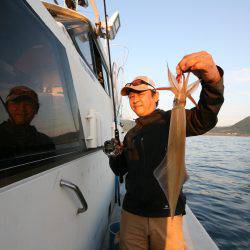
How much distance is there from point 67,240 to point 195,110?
146cm

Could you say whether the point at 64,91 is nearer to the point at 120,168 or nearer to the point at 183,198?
the point at 120,168

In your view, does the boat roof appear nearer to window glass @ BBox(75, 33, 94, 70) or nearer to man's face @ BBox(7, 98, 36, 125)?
window glass @ BBox(75, 33, 94, 70)

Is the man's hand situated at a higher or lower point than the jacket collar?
higher

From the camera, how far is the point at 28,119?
5.35ft

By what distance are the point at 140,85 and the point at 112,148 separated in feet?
2.31

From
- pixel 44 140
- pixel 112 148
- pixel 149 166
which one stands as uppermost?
pixel 44 140

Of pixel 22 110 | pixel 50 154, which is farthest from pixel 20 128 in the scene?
pixel 50 154

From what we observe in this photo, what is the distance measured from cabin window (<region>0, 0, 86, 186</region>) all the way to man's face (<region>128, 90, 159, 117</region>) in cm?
81

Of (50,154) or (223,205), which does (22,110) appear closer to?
(50,154)

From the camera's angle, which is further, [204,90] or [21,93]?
[204,90]

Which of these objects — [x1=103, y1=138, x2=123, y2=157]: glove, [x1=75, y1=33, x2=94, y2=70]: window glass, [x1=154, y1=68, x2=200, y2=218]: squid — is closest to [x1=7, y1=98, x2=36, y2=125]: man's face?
[x1=154, y1=68, x2=200, y2=218]: squid

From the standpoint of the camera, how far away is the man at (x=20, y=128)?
4.48 ft

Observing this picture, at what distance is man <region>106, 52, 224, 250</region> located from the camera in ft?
8.15

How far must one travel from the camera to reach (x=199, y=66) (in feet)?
6.68
